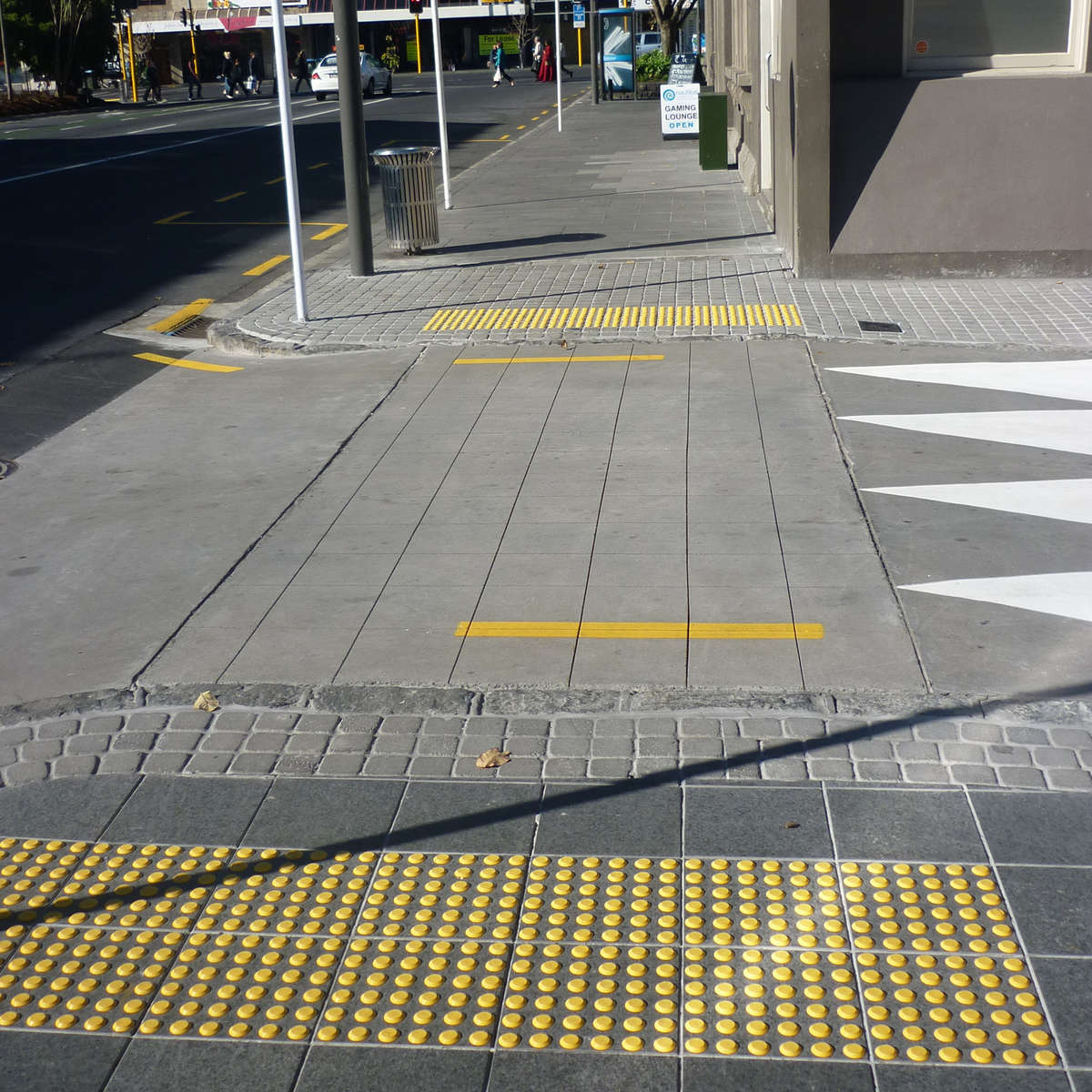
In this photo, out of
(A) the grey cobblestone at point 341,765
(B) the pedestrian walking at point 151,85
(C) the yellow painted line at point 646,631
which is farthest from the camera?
(B) the pedestrian walking at point 151,85

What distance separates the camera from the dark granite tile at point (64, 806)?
4.23m

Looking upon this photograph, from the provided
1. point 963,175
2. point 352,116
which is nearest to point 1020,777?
point 963,175

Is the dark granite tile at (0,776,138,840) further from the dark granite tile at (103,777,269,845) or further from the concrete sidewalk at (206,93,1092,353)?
the concrete sidewalk at (206,93,1092,353)

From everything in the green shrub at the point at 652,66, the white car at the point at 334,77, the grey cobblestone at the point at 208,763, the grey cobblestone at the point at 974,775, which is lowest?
the grey cobblestone at the point at 974,775

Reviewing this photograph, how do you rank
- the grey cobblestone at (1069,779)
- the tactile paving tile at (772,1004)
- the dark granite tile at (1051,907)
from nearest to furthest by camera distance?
the tactile paving tile at (772,1004), the dark granite tile at (1051,907), the grey cobblestone at (1069,779)

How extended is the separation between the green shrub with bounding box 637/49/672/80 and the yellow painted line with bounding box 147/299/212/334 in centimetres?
3135

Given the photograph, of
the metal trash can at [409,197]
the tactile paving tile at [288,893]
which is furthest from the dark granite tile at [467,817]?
the metal trash can at [409,197]

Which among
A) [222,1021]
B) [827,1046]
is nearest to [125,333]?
[222,1021]

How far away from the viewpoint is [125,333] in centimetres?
1188

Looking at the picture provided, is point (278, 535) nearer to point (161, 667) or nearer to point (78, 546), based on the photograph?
point (78, 546)

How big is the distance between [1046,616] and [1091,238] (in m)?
7.69

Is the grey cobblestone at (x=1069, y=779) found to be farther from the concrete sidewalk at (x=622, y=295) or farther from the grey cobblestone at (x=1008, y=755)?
the concrete sidewalk at (x=622, y=295)

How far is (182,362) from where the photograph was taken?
10734 millimetres

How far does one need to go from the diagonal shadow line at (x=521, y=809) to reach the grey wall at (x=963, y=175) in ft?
26.6
